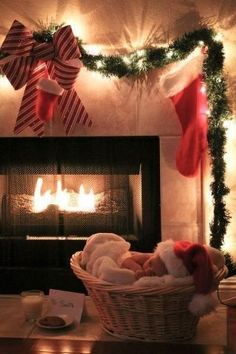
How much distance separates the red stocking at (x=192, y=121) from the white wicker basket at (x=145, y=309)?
656 millimetres

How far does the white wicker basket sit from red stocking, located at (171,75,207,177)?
2.15 feet

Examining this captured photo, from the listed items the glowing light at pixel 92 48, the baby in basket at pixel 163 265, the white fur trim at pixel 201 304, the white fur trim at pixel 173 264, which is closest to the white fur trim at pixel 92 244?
the baby in basket at pixel 163 265

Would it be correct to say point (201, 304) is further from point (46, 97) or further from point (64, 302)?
point (46, 97)

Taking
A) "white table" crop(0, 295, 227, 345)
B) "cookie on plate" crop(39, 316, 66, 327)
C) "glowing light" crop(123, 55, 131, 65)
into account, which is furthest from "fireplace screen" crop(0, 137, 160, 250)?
"cookie on plate" crop(39, 316, 66, 327)

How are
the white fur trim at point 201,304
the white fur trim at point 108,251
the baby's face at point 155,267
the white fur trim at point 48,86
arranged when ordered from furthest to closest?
the white fur trim at point 48,86 < the white fur trim at point 108,251 < the baby's face at point 155,267 < the white fur trim at point 201,304

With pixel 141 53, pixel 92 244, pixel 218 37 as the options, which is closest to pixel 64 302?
pixel 92 244

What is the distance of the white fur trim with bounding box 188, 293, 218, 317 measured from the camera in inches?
62.6

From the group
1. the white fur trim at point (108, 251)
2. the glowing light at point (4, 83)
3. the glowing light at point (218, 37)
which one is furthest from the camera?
the glowing light at point (4, 83)

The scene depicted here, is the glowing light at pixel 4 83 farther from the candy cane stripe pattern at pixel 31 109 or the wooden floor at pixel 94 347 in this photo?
the wooden floor at pixel 94 347

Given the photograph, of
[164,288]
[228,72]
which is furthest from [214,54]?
[164,288]

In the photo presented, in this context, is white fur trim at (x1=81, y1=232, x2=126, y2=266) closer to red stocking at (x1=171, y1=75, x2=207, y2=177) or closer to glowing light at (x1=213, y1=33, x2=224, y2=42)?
red stocking at (x1=171, y1=75, x2=207, y2=177)

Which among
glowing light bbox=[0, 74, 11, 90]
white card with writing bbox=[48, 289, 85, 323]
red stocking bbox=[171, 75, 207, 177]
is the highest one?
glowing light bbox=[0, 74, 11, 90]

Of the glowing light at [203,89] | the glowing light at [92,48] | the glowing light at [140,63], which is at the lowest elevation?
the glowing light at [203,89]

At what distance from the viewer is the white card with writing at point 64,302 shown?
1.96m
